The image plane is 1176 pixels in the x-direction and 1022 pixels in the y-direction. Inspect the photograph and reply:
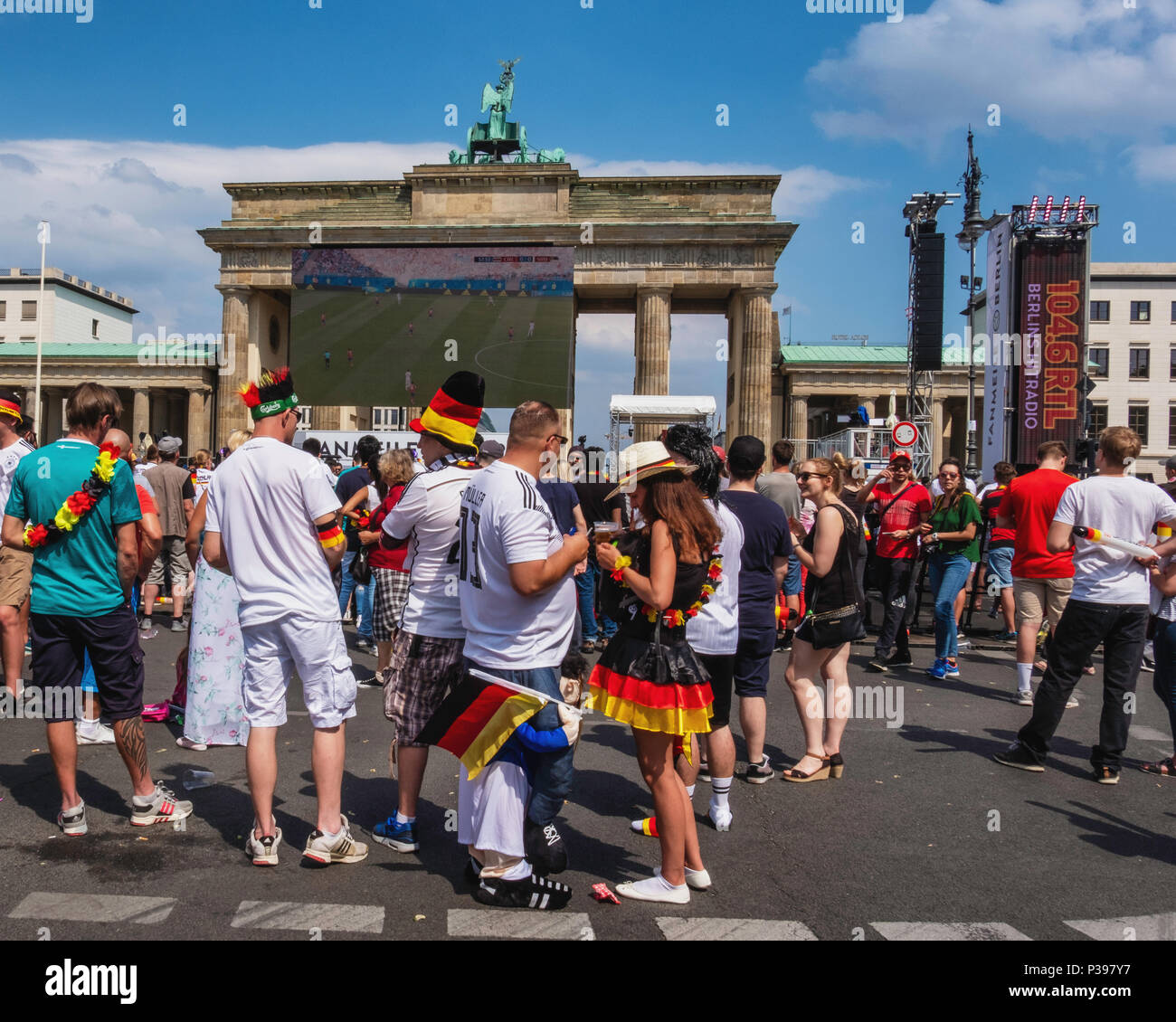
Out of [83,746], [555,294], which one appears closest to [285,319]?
[555,294]

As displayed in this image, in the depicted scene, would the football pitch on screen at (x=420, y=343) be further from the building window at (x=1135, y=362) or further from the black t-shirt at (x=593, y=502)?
the building window at (x=1135, y=362)

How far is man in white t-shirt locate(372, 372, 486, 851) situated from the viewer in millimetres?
4250

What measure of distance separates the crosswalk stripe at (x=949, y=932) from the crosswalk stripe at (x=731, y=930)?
317 millimetres

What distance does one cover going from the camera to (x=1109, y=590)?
5.77 m

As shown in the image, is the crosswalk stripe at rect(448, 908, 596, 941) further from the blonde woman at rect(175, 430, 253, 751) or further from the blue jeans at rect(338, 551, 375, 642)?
the blue jeans at rect(338, 551, 375, 642)

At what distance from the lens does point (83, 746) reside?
6059 millimetres

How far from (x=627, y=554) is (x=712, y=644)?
1149 millimetres

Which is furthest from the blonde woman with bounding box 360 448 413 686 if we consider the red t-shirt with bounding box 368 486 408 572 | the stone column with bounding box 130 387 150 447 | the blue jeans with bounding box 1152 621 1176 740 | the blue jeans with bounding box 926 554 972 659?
the stone column with bounding box 130 387 150 447

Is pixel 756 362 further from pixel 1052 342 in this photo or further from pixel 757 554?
pixel 757 554

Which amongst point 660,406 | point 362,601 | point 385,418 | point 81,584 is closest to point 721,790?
point 81,584

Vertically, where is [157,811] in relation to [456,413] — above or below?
below

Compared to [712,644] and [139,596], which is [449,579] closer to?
[712,644]

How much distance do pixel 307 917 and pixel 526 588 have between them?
1515 mm

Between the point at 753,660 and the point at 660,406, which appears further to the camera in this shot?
the point at 660,406
